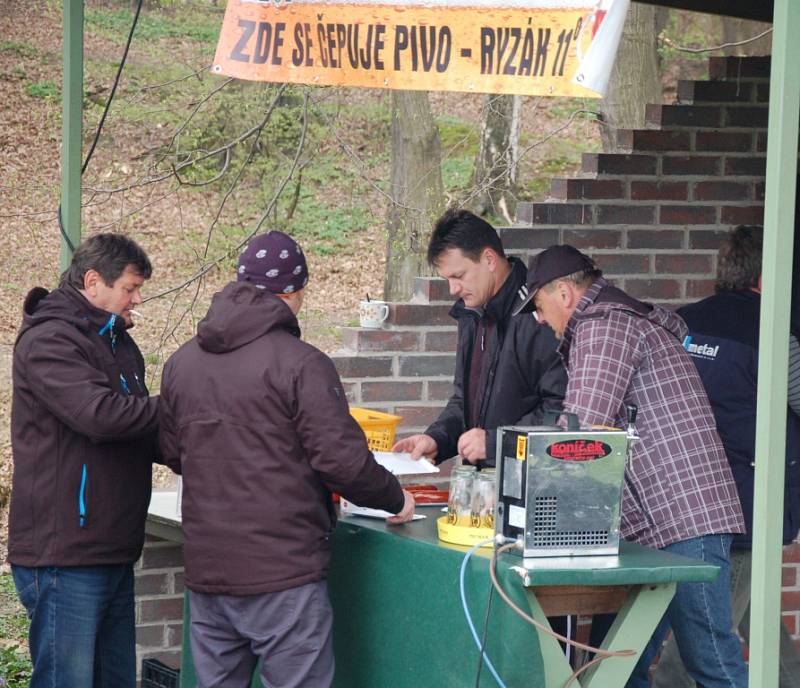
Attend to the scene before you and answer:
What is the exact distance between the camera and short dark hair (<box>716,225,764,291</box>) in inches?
178

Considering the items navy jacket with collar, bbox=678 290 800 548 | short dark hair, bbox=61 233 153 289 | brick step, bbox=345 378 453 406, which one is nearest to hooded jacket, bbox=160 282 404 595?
short dark hair, bbox=61 233 153 289

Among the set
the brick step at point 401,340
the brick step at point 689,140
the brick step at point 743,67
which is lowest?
the brick step at point 401,340

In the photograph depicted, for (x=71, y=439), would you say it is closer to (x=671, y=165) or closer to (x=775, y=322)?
(x=775, y=322)

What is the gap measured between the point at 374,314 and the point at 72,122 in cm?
155

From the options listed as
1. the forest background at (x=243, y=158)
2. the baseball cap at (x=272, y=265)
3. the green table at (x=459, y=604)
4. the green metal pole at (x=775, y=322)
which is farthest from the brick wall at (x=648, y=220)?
the green metal pole at (x=775, y=322)

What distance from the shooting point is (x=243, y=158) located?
11984mm

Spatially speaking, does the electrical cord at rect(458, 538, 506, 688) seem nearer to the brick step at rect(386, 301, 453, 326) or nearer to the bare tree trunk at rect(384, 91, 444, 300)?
the brick step at rect(386, 301, 453, 326)

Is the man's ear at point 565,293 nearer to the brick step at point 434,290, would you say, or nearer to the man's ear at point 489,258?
the man's ear at point 489,258

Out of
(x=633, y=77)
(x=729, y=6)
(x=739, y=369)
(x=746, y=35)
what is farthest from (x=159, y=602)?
(x=746, y=35)

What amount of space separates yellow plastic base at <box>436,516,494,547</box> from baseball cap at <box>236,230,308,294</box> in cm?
84

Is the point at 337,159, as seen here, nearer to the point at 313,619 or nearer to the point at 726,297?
the point at 726,297

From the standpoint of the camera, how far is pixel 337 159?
14.9 meters

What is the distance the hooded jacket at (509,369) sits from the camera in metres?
4.40

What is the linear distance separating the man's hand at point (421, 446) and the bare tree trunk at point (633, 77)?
143 inches
